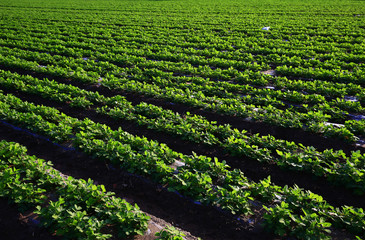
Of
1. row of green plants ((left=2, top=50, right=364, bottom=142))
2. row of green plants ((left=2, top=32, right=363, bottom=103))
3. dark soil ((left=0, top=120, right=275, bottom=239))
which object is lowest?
dark soil ((left=0, top=120, right=275, bottom=239))

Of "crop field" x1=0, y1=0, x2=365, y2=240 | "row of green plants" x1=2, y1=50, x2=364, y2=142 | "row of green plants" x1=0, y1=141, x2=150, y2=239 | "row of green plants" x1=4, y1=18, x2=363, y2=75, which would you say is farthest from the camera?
"row of green plants" x1=4, y1=18, x2=363, y2=75

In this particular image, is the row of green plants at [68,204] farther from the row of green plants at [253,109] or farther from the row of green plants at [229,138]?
the row of green plants at [253,109]

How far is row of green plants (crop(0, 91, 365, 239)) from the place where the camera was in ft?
13.0

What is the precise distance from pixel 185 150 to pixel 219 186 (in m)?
1.67

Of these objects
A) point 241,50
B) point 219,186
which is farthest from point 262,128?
point 241,50

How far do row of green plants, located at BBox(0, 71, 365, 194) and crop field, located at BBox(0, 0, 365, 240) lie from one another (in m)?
0.03

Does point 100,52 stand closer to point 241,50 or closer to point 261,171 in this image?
point 241,50

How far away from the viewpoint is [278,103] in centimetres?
799

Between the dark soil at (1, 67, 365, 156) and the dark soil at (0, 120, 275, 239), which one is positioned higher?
the dark soil at (1, 67, 365, 156)

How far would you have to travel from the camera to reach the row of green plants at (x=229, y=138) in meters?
4.98

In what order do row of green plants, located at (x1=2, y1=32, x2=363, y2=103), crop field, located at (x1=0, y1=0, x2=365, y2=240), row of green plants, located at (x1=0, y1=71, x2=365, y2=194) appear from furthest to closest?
row of green plants, located at (x1=2, y1=32, x2=363, y2=103)
row of green plants, located at (x1=0, y1=71, x2=365, y2=194)
crop field, located at (x1=0, y1=0, x2=365, y2=240)

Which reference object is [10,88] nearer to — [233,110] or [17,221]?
[17,221]

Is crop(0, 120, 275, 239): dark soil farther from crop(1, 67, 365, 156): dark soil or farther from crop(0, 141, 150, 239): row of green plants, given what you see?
crop(1, 67, 365, 156): dark soil

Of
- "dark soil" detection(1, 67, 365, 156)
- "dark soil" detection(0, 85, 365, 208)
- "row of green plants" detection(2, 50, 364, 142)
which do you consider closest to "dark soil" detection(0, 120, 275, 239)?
"dark soil" detection(0, 85, 365, 208)
